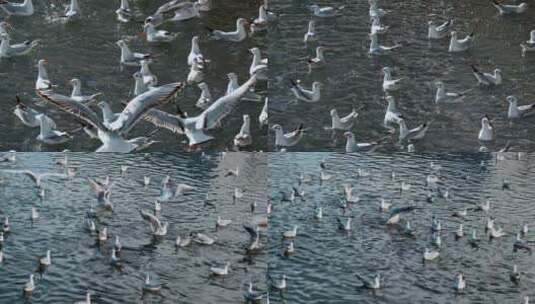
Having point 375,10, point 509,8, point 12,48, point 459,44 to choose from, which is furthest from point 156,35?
point 509,8

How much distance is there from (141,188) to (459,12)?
Answer: 7.41ft

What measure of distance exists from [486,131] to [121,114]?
1.83m

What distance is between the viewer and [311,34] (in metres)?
6.09

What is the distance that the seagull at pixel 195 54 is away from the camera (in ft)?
19.8

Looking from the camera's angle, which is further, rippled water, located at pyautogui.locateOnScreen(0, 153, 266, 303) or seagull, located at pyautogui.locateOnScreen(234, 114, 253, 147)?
seagull, located at pyautogui.locateOnScreen(234, 114, 253, 147)

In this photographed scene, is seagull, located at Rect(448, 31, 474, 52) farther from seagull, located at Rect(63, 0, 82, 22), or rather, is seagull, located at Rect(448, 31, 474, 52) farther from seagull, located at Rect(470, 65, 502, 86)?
seagull, located at Rect(63, 0, 82, 22)

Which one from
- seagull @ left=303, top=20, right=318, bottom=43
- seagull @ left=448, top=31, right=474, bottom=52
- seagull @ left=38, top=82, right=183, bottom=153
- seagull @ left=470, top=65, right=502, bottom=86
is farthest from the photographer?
seagull @ left=448, top=31, right=474, bottom=52

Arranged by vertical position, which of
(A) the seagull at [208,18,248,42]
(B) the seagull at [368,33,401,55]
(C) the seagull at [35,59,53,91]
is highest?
(A) the seagull at [208,18,248,42]

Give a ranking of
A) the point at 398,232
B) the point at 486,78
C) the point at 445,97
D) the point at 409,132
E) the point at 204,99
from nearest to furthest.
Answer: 1. the point at 398,232
2. the point at 409,132
3. the point at 204,99
4. the point at 445,97
5. the point at 486,78

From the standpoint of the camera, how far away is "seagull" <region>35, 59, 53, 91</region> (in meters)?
5.81

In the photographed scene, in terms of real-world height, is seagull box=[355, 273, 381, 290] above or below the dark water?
below

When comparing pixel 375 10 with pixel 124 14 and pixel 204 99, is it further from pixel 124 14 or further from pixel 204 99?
pixel 124 14

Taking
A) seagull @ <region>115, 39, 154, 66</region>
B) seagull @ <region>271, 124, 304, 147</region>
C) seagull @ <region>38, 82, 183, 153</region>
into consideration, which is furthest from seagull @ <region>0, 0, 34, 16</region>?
seagull @ <region>271, 124, 304, 147</region>

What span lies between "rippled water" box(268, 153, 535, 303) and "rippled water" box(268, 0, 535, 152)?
0.33 feet
